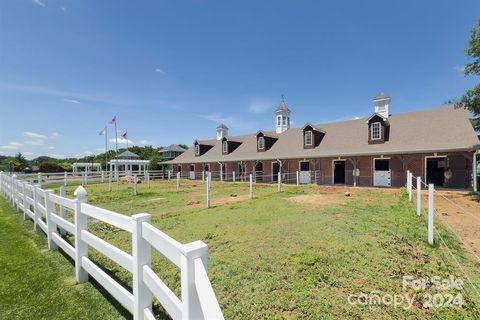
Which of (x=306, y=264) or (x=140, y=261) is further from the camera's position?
(x=306, y=264)

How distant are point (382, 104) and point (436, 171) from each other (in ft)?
23.3

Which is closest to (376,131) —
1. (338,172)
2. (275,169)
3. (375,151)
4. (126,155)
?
(375,151)

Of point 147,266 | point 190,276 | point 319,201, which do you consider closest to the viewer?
point 190,276

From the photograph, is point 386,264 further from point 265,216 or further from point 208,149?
point 208,149

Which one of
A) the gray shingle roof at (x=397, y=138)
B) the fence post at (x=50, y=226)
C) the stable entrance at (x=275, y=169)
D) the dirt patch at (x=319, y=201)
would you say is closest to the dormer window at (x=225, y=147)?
the gray shingle roof at (x=397, y=138)

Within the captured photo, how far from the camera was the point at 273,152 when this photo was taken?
24078 millimetres

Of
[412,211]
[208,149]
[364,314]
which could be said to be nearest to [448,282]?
[364,314]

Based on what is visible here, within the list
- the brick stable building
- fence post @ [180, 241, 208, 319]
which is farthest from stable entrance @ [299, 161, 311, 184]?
fence post @ [180, 241, 208, 319]

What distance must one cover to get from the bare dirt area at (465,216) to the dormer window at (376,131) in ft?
20.8

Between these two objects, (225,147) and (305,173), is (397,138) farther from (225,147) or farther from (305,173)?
(225,147)

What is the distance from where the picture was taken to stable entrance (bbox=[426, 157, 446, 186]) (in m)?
16.0

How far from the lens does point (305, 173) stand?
21.1 metres

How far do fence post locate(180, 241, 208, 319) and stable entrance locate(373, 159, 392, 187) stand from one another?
1843cm

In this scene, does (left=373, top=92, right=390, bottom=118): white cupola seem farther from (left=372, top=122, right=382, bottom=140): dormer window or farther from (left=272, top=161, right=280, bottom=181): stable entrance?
(left=272, top=161, right=280, bottom=181): stable entrance
